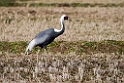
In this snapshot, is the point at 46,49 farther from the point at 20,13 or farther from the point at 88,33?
the point at 20,13

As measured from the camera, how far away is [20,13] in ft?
72.2

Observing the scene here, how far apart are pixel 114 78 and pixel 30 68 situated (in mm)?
1746

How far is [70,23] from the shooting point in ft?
59.4

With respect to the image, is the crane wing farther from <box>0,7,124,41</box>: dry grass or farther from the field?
<box>0,7,124,41</box>: dry grass

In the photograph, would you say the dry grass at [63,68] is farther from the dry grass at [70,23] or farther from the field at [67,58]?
the dry grass at [70,23]

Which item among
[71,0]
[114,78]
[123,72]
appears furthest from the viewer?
[71,0]

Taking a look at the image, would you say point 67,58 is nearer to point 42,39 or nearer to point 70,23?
point 42,39

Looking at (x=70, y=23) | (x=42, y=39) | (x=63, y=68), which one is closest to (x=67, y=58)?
(x=42, y=39)

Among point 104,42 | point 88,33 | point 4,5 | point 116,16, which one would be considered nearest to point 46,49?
point 104,42

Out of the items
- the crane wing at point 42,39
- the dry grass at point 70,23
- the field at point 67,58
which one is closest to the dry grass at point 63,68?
the field at point 67,58

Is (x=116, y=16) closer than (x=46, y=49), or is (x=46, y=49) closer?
(x=46, y=49)

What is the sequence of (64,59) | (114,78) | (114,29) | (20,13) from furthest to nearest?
(20,13), (114,29), (64,59), (114,78)

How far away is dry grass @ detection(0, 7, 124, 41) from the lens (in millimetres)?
13391

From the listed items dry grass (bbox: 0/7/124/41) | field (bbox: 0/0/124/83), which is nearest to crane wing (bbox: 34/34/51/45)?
field (bbox: 0/0/124/83)
